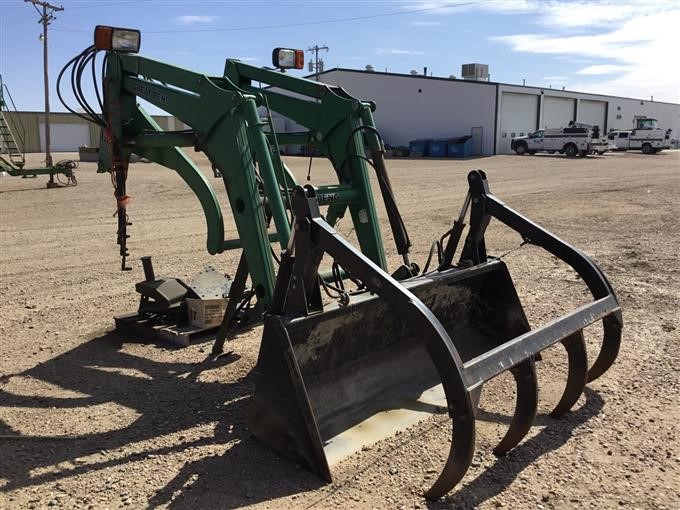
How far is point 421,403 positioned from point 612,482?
4.12 ft

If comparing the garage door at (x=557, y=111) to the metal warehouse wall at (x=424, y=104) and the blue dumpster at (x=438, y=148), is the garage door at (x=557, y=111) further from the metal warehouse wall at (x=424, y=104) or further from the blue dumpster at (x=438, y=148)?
the blue dumpster at (x=438, y=148)

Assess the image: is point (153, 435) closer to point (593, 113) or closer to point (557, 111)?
point (557, 111)

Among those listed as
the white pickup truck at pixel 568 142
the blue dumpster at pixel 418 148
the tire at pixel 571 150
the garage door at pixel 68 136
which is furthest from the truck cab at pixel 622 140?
the garage door at pixel 68 136

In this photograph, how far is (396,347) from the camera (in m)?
4.33

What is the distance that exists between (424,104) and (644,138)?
50.9 ft

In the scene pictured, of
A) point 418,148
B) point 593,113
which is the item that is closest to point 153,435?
point 418,148

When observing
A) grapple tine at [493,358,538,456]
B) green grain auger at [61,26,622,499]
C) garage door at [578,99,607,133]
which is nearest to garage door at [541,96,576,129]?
garage door at [578,99,607,133]

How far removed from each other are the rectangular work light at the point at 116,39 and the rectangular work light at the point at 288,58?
3.60 ft

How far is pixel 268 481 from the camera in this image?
10.7 ft

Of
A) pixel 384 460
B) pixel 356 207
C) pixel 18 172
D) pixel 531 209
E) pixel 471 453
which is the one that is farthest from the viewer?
pixel 18 172

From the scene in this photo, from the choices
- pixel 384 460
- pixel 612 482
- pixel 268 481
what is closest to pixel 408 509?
pixel 384 460

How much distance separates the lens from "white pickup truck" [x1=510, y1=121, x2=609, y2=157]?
37000mm

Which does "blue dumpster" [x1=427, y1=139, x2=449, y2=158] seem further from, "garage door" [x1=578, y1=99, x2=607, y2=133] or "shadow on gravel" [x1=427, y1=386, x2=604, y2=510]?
"shadow on gravel" [x1=427, y1=386, x2=604, y2=510]

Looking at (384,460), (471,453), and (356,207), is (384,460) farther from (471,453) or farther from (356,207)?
(356,207)
